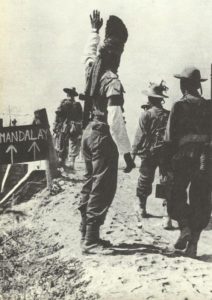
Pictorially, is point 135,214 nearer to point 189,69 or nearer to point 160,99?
point 160,99

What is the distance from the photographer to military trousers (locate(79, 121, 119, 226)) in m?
5.11

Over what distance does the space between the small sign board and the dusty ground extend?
0.90m

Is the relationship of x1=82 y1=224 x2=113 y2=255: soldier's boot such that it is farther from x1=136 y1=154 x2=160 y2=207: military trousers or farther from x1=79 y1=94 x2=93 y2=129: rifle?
x1=136 y1=154 x2=160 y2=207: military trousers

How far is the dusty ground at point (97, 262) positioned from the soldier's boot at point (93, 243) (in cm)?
8

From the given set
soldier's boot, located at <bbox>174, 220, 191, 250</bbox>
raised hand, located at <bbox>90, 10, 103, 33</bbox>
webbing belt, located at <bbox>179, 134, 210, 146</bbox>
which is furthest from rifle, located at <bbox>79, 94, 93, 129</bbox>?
soldier's boot, located at <bbox>174, 220, 191, 250</bbox>

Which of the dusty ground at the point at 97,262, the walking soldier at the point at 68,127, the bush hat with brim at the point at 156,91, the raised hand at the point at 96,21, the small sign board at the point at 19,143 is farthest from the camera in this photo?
the walking soldier at the point at 68,127

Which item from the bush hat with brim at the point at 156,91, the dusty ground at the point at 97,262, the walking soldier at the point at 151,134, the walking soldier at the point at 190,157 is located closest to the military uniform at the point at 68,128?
the dusty ground at the point at 97,262

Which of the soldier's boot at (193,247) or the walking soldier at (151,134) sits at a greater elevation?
the walking soldier at (151,134)

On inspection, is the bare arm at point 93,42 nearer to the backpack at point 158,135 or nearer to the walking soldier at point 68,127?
the backpack at point 158,135

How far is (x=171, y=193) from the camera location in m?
5.39

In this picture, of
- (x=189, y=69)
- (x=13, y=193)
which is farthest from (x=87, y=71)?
(x=13, y=193)

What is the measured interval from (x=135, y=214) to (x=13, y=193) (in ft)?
7.65

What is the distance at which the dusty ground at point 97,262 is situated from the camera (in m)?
4.49

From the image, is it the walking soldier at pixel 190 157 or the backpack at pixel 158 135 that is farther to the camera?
the backpack at pixel 158 135
